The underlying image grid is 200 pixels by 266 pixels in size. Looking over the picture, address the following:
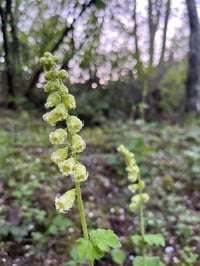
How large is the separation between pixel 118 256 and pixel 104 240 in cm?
102

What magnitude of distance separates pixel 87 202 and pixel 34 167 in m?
0.74

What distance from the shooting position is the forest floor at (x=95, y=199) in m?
2.37

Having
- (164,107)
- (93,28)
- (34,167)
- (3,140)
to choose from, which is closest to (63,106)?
(34,167)

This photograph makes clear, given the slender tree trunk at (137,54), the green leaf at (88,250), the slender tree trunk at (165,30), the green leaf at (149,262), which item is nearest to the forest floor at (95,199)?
the green leaf at (149,262)

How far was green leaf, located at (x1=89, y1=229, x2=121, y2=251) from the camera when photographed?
4.47 ft

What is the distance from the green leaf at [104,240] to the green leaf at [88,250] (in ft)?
0.06

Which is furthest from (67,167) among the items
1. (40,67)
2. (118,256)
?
(40,67)

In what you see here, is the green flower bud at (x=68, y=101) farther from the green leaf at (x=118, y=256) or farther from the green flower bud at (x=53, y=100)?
the green leaf at (x=118, y=256)

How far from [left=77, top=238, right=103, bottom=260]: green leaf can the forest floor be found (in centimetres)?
83

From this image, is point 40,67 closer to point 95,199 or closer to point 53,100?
point 95,199

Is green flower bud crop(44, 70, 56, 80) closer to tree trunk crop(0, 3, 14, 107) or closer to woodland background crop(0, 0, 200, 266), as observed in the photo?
woodland background crop(0, 0, 200, 266)

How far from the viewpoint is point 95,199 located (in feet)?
10.1

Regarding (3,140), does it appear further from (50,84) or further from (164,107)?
(164,107)

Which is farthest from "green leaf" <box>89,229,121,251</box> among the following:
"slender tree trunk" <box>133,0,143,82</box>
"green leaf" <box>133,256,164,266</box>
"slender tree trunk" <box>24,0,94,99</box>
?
"slender tree trunk" <box>133,0,143,82</box>
